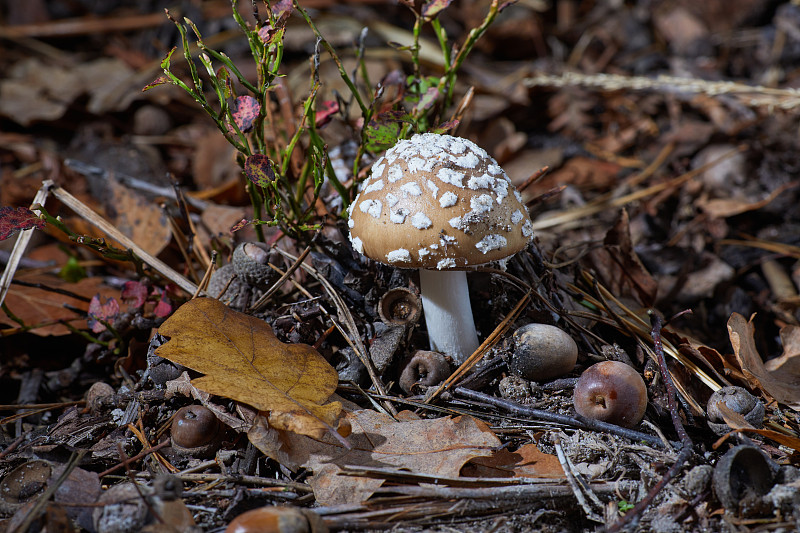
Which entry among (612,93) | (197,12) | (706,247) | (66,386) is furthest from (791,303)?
(197,12)

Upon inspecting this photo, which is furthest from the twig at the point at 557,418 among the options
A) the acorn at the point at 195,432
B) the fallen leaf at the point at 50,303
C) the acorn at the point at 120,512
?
the fallen leaf at the point at 50,303

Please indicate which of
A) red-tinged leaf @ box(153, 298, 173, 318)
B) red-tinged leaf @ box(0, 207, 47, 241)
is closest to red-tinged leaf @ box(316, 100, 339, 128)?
red-tinged leaf @ box(153, 298, 173, 318)

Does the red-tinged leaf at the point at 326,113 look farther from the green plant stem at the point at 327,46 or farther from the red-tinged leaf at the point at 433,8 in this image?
the red-tinged leaf at the point at 433,8

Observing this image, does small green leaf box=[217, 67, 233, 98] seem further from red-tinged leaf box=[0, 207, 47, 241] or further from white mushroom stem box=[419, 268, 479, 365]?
white mushroom stem box=[419, 268, 479, 365]

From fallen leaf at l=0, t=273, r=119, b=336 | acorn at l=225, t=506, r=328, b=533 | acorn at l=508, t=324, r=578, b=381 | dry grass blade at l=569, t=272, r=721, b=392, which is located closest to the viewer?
acorn at l=225, t=506, r=328, b=533

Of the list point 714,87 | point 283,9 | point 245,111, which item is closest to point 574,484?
point 245,111
